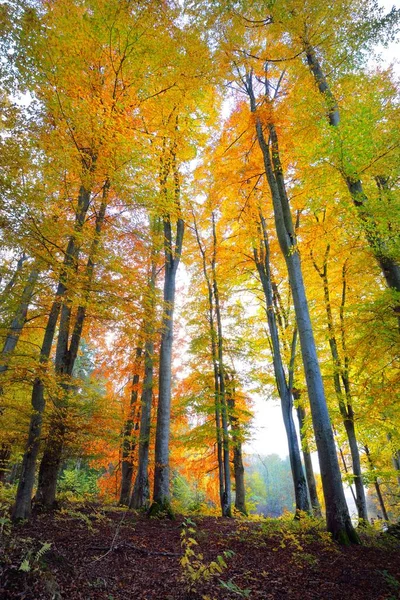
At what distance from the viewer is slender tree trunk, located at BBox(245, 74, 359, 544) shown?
5176 mm

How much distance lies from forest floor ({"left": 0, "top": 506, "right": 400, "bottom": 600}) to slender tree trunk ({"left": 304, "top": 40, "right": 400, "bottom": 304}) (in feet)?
14.3

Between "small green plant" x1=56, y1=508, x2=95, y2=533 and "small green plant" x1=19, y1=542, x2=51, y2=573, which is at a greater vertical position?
"small green plant" x1=56, y1=508, x2=95, y2=533

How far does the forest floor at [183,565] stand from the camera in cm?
294

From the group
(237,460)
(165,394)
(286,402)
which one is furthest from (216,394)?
(237,460)

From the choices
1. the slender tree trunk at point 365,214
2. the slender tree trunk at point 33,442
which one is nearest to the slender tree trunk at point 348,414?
the slender tree trunk at point 365,214

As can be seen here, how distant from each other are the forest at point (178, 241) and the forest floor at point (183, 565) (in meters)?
0.03

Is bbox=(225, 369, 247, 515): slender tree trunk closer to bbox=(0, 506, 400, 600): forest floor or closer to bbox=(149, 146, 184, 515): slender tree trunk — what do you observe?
bbox=(149, 146, 184, 515): slender tree trunk

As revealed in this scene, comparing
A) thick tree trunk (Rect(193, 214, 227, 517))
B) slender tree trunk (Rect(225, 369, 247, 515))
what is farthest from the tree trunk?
slender tree trunk (Rect(225, 369, 247, 515))

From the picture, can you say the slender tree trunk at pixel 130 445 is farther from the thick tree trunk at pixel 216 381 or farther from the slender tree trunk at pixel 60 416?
the slender tree trunk at pixel 60 416

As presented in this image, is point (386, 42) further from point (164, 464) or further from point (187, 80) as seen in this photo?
point (164, 464)

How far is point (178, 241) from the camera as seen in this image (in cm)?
1031

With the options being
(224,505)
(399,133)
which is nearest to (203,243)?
(399,133)

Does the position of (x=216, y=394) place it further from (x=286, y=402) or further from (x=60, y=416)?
(x=60, y=416)

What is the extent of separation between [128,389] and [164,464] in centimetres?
626
